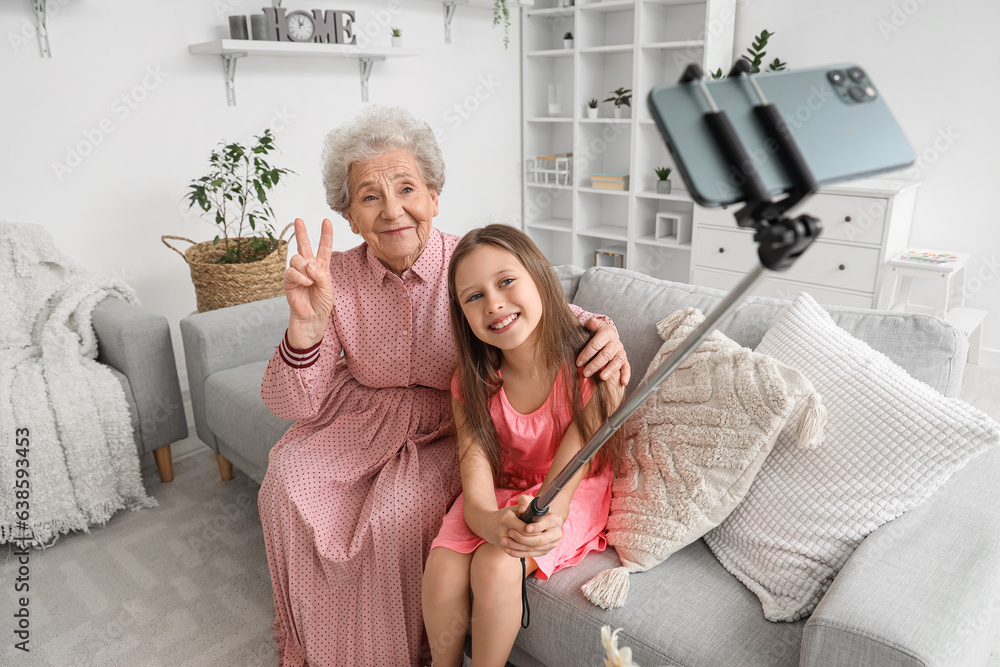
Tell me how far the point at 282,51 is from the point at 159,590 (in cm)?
201

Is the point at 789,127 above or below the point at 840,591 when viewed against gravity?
above

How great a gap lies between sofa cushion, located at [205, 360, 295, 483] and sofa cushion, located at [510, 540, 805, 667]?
916 mm

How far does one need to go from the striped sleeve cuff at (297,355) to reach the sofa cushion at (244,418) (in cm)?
44

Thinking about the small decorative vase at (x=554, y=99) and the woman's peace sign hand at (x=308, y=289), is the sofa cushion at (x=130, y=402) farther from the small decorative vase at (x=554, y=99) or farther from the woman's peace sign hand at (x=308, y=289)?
the small decorative vase at (x=554, y=99)

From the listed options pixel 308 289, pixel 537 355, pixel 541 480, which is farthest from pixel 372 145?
pixel 541 480

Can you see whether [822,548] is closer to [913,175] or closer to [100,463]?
[100,463]

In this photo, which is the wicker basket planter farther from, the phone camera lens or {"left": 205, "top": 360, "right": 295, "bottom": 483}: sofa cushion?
the phone camera lens

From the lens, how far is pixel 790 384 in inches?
46.8

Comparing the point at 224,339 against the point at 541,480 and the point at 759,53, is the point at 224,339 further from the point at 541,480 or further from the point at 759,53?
the point at 759,53

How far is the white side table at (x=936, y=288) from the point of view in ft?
9.22

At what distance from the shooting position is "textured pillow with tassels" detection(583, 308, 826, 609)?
3.87 feet

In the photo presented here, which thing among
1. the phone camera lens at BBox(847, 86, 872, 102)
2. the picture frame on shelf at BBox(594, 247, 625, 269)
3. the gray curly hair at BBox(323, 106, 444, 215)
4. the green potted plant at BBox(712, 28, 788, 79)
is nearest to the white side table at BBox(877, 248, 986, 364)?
the green potted plant at BBox(712, 28, 788, 79)

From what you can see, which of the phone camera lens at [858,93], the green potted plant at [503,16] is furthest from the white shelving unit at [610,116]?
the phone camera lens at [858,93]

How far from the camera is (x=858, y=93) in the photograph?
20.0 inches
